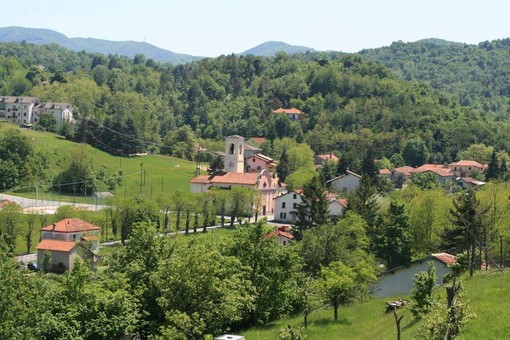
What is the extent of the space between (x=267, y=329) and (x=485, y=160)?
92333 mm

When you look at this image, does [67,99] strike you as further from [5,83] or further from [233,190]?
[233,190]

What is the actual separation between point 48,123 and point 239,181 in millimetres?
41525

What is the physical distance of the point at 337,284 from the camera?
2762 centimetres

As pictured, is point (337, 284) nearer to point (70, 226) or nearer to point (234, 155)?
point (70, 226)

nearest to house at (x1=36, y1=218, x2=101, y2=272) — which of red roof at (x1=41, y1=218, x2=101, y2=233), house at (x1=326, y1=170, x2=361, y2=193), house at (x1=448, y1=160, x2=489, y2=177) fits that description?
red roof at (x1=41, y1=218, x2=101, y2=233)

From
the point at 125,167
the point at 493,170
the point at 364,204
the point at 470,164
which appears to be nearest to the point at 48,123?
the point at 125,167

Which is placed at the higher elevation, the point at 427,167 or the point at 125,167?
the point at 427,167

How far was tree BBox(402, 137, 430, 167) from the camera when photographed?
376 feet

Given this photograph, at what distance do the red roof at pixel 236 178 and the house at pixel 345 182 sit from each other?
9193mm

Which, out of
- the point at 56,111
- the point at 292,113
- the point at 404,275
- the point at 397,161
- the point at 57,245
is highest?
the point at 292,113

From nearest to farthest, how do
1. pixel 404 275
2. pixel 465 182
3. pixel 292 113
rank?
pixel 404 275 → pixel 465 182 → pixel 292 113

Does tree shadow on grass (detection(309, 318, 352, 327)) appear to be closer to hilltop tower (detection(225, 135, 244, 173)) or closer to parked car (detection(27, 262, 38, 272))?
parked car (detection(27, 262, 38, 272))

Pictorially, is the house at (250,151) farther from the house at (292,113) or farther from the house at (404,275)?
the house at (404,275)

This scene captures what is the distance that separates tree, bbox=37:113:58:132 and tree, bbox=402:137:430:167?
170ft
